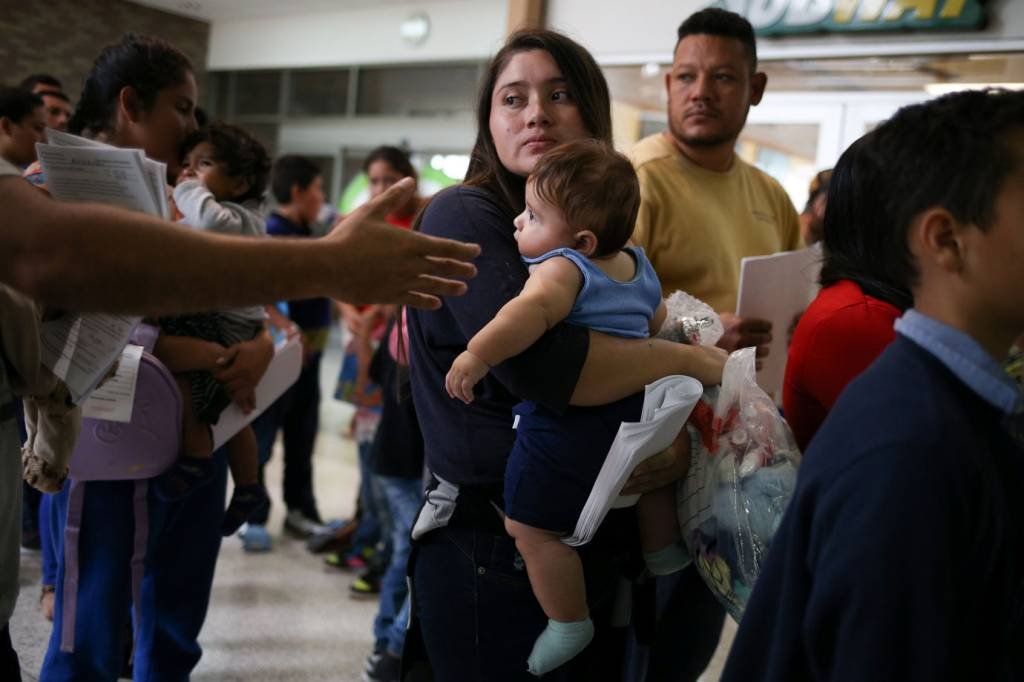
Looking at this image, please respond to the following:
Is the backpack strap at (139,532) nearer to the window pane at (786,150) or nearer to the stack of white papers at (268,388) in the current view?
the stack of white papers at (268,388)

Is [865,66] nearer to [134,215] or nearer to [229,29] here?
[134,215]

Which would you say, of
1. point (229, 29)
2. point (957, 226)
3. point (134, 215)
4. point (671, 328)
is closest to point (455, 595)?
point (671, 328)

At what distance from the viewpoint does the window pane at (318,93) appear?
841 cm

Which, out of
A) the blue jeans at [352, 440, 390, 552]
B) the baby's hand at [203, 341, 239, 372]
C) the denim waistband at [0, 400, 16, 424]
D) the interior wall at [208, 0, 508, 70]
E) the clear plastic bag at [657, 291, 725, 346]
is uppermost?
the interior wall at [208, 0, 508, 70]

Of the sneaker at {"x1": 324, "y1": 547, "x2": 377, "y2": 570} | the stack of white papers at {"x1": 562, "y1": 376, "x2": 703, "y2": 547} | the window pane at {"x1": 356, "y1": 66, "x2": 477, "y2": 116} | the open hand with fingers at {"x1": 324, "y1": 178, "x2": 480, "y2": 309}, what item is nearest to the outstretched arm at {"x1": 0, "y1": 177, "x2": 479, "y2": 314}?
the open hand with fingers at {"x1": 324, "y1": 178, "x2": 480, "y2": 309}

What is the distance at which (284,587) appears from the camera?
343 centimetres

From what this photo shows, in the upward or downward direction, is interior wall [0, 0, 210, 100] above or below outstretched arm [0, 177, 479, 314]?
above

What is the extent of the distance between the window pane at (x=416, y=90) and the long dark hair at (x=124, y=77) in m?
5.45

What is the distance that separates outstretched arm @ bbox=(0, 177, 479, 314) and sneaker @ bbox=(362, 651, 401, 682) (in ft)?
6.47

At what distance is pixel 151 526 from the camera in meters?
1.99

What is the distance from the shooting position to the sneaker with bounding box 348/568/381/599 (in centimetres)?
344

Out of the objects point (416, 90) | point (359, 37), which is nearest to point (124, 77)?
point (416, 90)

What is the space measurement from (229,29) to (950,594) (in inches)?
283

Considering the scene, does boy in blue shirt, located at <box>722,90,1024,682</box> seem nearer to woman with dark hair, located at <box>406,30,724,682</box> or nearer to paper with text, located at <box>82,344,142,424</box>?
woman with dark hair, located at <box>406,30,724,682</box>
